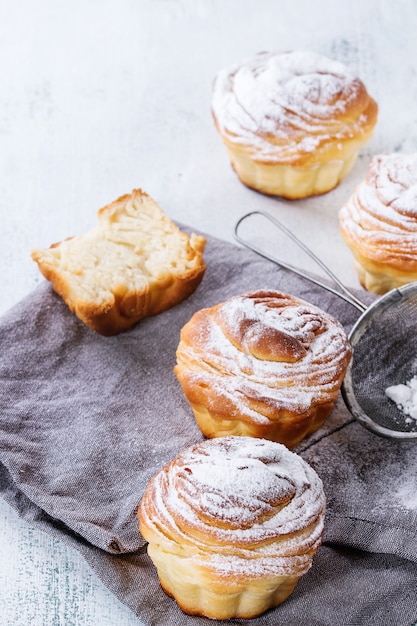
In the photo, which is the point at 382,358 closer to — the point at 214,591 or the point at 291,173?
the point at 291,173

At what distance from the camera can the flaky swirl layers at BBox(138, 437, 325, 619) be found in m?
2.19

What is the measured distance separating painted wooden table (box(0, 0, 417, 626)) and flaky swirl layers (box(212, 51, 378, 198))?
164 millimetres

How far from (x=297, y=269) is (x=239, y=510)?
1.11m

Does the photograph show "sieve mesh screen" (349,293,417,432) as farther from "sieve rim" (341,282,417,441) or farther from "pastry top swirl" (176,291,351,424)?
"pastry top swirl" (176,291,351,424)

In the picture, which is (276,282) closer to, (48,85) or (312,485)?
(312,485)

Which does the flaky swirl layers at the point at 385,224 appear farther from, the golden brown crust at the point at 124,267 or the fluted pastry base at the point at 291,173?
the golden brown crust at the point at 124,267

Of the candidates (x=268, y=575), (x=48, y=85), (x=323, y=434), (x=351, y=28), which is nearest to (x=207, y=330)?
(x=323, y=434)

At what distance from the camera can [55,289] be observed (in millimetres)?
3043

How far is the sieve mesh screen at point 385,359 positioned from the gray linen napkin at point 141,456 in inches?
3.4

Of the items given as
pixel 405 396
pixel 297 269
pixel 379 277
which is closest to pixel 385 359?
pixel 405 396

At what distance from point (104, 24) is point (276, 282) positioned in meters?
1.97

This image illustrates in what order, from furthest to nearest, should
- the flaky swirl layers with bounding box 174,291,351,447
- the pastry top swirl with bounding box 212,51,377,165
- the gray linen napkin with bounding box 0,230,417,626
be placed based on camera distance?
the pastry top swirl with bounding box 212,51,377,165, the flaky swirl layers with bounding box 174,291,351,447, the gray linen napkin with bounding box 0,230,417,626

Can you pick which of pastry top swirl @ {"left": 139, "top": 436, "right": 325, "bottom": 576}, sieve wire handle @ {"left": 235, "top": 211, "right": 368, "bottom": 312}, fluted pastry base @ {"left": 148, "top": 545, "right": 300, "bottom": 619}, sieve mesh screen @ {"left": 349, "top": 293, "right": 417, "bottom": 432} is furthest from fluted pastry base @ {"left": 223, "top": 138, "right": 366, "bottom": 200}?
fluted pastry base @ {"left": 148, "top": 545, "right": 300, "bottom": 619}

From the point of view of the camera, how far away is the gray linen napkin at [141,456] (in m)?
2.37
